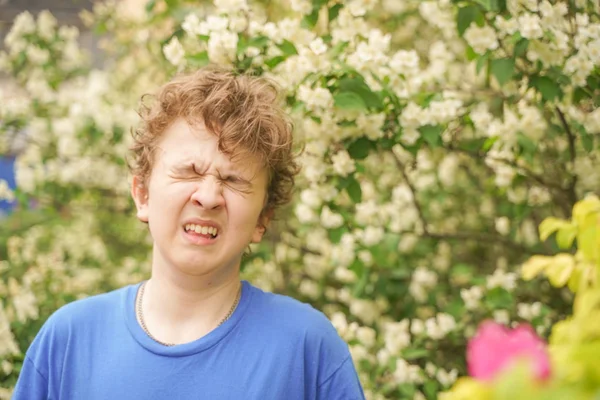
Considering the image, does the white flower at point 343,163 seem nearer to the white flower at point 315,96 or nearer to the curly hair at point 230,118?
the white flower at point 315,96

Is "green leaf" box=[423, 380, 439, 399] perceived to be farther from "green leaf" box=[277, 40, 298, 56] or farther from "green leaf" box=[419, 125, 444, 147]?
"green leaf" box=[277, 40, 298, 56]

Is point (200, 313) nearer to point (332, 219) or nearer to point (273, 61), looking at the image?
point (273, 61)

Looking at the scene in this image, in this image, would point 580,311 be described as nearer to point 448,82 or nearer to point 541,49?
point 541,49

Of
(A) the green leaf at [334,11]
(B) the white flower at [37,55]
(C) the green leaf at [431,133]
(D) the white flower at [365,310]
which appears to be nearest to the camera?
(C) the green leaf at [431,133]

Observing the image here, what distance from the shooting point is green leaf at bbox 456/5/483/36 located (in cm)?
259

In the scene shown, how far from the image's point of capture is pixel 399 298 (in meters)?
3.63

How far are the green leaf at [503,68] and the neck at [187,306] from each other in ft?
3.83

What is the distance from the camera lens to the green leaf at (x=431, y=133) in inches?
104

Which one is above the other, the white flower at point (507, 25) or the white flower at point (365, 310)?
the white flower at point (507, 25)

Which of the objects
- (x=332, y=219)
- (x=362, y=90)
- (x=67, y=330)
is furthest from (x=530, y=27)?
(x=67, y=330)

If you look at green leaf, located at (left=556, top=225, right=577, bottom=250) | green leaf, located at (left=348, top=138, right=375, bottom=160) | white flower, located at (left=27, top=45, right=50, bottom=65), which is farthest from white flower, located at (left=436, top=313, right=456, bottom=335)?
white flower, located at (left=27, top=45, right=50, bottom=65)

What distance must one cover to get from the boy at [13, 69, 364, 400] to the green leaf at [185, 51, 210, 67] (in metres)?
0.52

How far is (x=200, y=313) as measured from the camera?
199cm

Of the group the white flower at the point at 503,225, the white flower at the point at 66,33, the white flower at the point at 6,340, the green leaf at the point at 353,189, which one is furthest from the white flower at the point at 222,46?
the white flower at the point at 66,33
